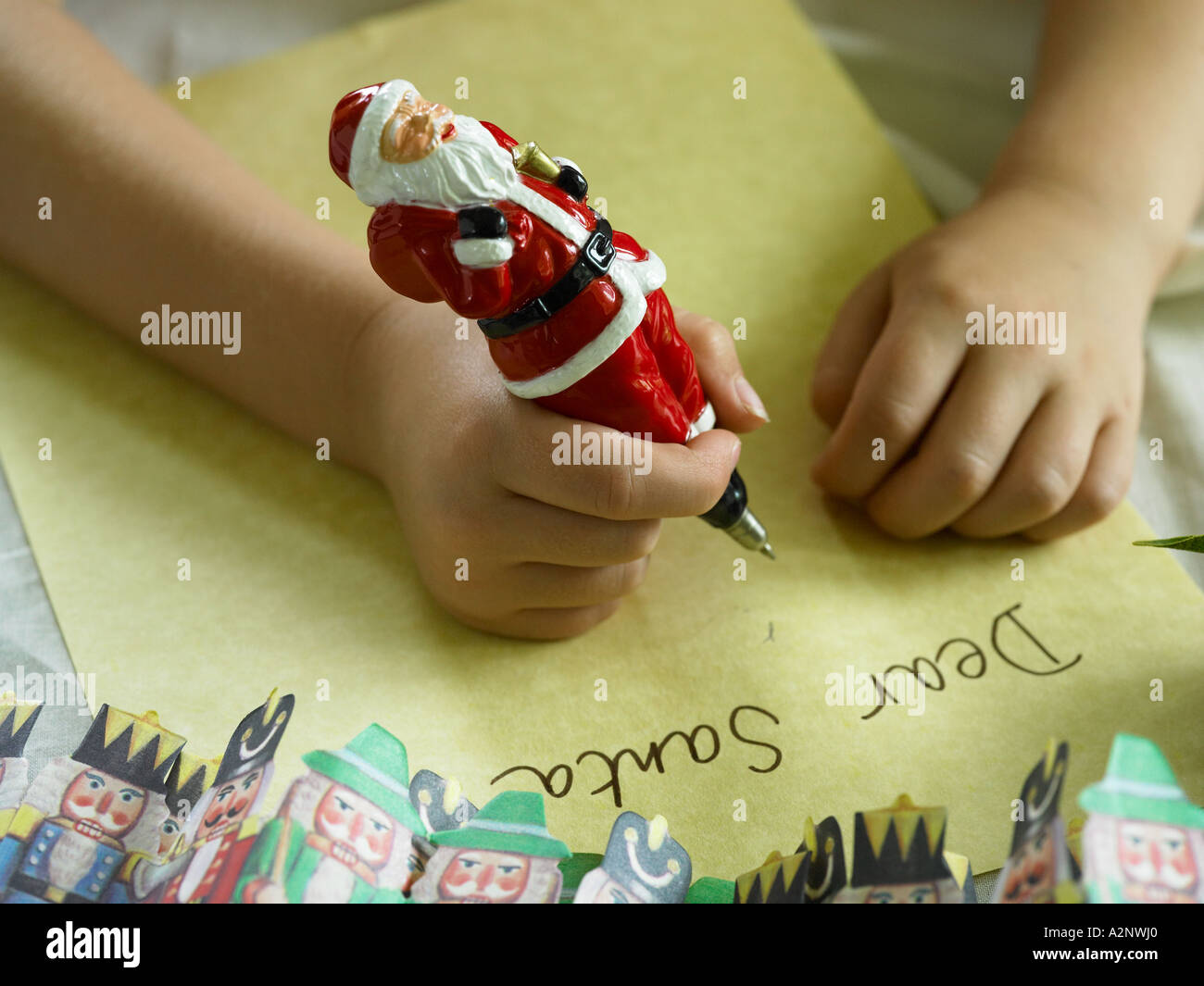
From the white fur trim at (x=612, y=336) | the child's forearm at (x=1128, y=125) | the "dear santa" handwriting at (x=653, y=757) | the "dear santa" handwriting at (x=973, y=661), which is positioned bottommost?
the "dear santa" handwriting at (x=653, y=757)

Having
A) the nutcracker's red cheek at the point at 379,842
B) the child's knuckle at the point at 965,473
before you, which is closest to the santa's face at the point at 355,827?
the nutcracker's red cheek at the point at 379,842

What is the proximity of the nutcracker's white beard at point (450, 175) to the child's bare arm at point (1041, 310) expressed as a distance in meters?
0.30

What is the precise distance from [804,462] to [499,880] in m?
0.35

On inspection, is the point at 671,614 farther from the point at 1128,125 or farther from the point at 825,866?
the point at 1128,125

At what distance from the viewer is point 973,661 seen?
54 cm

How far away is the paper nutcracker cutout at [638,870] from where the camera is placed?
0.37 metres

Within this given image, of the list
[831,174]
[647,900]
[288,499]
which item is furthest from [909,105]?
[647,900]

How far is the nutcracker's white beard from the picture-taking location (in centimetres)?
34

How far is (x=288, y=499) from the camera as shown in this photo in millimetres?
604

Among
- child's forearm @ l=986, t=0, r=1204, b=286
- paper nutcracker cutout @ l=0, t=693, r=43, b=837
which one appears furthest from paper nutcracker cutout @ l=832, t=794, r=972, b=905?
child's forearm @ l=986, t=0, r=1204, b=286

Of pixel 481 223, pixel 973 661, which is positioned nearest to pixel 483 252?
pixel 481 223

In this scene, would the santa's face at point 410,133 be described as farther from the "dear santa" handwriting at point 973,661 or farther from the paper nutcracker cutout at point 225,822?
the "dear santa" handwriting at point 973,661

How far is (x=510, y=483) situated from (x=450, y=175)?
174mm
